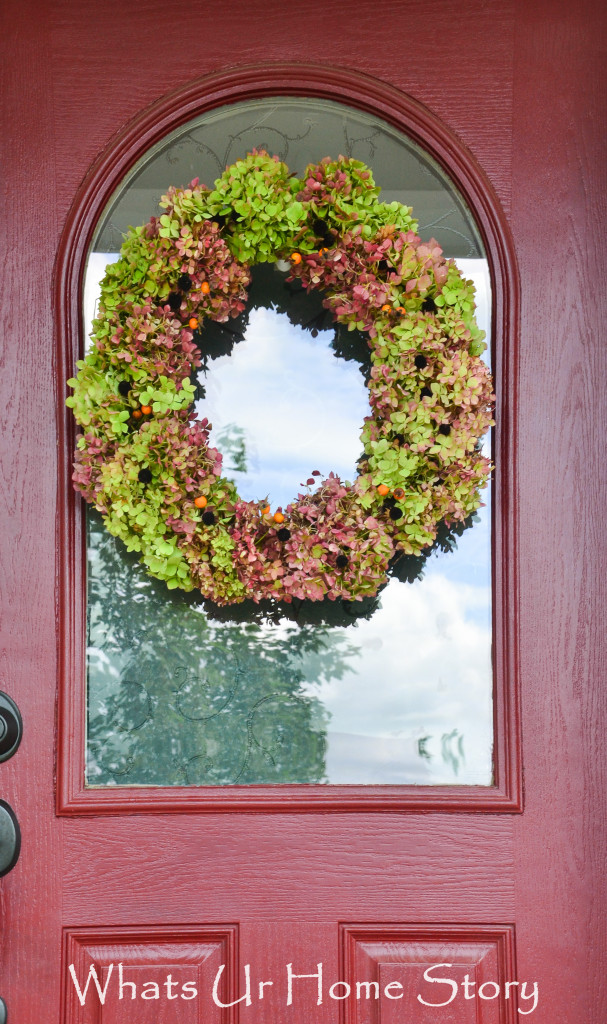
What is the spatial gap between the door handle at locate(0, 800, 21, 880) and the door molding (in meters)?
0.07

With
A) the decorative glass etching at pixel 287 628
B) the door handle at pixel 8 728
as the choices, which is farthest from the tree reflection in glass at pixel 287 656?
the door handle at pixel 8 728

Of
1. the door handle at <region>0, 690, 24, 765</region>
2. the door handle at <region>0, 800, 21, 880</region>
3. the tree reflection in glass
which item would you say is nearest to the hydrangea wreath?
the tree reflection in glass

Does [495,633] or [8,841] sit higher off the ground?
[495,633]

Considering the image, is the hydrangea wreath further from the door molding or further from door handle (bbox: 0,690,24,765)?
door handle (bbox: 0,690,24,765)

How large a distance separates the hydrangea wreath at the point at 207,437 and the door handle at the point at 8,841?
1.40 feet

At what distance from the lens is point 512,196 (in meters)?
1.55

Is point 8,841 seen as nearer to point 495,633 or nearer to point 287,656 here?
point 287,656

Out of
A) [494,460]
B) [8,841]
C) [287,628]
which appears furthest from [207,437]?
[8,841]

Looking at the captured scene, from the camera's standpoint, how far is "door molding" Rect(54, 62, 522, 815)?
4.75 ft

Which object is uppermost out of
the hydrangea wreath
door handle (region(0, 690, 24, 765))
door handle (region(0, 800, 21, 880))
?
the hydrangea wreath

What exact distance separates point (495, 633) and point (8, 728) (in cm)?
79

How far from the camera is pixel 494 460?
152 cm

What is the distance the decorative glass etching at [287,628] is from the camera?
148 centimetres

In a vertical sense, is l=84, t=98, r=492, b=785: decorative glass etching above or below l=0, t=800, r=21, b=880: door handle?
above
